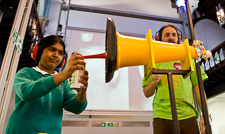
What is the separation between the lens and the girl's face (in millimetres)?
986

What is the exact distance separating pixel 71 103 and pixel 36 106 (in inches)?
7.5

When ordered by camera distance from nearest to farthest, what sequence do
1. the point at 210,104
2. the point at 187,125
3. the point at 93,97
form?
the point at 187,125 → the point at 93,97 → the point at 210,104

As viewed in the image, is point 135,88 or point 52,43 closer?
point 52,43

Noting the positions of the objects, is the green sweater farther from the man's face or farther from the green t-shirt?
the man's face

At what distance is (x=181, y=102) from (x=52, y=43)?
32.2 inches

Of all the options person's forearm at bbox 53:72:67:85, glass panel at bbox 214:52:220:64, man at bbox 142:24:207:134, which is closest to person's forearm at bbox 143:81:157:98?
man at bbox 142:24:207:134

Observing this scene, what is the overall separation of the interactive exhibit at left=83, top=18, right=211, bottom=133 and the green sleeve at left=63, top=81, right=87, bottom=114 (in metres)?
0.44

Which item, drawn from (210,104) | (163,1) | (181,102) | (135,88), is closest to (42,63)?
(181,102)

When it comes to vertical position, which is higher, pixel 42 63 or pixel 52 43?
pixel 52 43

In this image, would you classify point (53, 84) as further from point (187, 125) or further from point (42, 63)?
point (187, 125)

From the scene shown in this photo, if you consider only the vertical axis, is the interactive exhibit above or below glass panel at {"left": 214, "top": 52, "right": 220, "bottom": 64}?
below

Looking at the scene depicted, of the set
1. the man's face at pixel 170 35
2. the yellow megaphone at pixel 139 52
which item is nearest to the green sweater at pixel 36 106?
the yellow megaphone at pixel 139 52

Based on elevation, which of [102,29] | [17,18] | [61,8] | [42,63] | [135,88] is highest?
[61,8]

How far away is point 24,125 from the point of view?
30.9 inches
